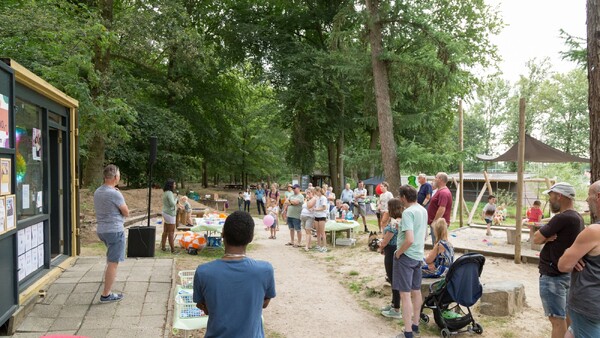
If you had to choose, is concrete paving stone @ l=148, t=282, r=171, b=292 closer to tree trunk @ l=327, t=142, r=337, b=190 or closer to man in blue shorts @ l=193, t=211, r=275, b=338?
man in blue shorts @ l=193, t=211, r=275, b=338

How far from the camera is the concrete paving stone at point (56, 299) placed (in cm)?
507

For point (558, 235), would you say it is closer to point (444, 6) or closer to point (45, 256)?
point (45, 256)

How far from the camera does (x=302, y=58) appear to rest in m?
22.2

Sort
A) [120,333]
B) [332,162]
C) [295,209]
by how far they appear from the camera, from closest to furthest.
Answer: [120,333]
[295,209]
[332,162]

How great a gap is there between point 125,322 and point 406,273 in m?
3.06

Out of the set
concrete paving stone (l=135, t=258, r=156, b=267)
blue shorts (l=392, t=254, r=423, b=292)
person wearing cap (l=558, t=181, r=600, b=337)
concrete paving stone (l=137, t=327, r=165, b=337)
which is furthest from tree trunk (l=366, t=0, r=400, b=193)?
person wearing cap (l=558, t=181, r=600, b=337)

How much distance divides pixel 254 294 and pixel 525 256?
8101 mm

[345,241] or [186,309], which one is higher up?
[186,309]

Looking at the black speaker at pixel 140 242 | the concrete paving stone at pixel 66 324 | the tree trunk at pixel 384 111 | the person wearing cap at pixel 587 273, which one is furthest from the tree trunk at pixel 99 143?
the person wearing cap at pixel 587 273

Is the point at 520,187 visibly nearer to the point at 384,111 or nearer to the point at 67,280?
the point at 384,111

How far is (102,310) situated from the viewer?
193 inches

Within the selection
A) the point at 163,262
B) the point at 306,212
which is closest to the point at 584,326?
the point at 163,262

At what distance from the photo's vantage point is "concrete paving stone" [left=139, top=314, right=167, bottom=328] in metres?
4.54

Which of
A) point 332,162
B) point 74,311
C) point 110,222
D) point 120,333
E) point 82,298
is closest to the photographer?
point 120,333
